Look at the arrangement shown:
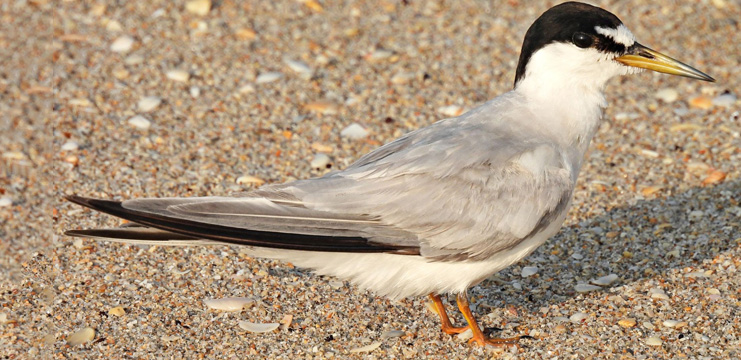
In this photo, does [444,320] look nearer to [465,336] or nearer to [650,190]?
[465,336]

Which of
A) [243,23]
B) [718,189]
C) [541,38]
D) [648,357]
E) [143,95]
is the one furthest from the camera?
[243,23]

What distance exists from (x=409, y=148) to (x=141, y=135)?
2.15m

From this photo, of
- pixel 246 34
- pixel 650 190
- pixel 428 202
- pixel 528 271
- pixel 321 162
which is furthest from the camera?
pixel 246 34

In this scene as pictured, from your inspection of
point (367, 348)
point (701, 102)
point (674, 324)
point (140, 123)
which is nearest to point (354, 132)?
point (140, 123)

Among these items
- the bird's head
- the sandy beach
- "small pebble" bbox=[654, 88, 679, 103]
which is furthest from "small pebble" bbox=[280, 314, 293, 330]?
"small pebble" bbox=[654, 88, 679, 103]

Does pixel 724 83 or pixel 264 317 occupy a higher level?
pixel 724 83

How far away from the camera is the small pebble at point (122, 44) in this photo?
244 inches

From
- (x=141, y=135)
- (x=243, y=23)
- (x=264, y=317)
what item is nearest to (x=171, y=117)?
(x=141, y=135)

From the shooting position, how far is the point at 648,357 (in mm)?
3791

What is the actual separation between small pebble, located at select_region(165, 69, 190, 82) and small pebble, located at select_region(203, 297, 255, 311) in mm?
2175

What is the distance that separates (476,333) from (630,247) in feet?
3.57

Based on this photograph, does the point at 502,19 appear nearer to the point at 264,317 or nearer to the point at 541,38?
the point at 541,38

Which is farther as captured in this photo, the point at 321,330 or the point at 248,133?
the point at 248,133

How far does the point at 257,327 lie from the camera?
4.02 metres
